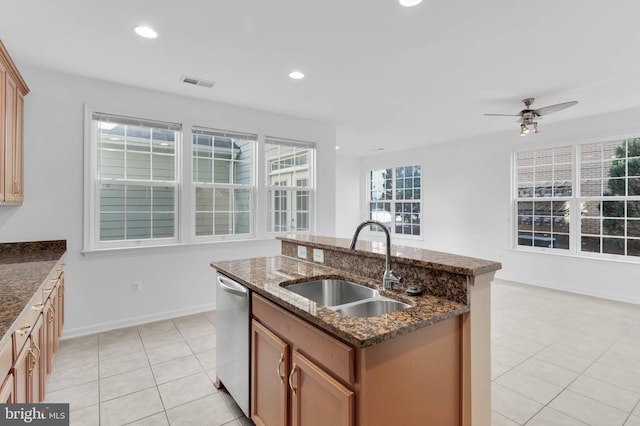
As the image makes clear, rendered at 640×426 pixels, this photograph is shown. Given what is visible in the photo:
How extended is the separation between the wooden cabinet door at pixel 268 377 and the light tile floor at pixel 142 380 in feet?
1.08

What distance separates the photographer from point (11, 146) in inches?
106

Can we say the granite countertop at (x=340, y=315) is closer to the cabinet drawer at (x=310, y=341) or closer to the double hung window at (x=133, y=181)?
the cabinet drawer at (x=310, y=341)

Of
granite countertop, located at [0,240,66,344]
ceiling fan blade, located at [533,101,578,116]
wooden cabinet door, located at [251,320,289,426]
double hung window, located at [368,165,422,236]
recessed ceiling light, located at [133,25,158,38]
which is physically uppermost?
recessed ceiling light, located at [133,25,158,38]

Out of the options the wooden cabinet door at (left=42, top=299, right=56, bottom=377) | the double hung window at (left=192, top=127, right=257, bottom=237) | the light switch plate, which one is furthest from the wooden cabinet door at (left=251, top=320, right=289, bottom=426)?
the double hung window at (left=192, top=127, right=257, bottom=237)

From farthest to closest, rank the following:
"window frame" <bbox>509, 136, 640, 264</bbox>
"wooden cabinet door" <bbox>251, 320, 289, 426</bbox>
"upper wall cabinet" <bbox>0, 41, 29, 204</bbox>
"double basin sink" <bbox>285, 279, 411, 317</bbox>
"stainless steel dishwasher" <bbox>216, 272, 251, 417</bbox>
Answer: "window frame" <bbox>509, 136, 640, 264</bbox>
"upper wall cabinet" <bbox>0, 41, 29, 204</bbox>
"stainless steel dishwasher" <bbox>216, 272, 251, 417</bbox>
"double basin sink" <bbox>285, 279, 411, 317</bbox>
"wooden cabinet door" <bbox>251, 320, 289, 426</bbox>

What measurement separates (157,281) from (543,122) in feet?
19.5

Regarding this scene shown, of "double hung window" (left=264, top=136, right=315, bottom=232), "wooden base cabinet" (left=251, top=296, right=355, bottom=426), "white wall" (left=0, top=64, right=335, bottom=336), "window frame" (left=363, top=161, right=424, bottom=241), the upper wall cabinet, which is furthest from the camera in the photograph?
"window frame" (left=363, top=161, right=424, bottom=241)

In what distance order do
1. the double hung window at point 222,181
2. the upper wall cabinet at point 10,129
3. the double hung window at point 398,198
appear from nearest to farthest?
the upper wall cabinet at point 10,129 < the double hung window at point 222,181 < the double hung window at point 398,198

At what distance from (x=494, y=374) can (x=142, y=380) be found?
8.84 feet

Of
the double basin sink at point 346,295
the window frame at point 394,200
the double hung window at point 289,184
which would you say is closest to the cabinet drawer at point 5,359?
the double basin sink at point 346,295

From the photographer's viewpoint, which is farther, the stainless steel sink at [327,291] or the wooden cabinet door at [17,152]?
the wooden cabinet door at [17,152]

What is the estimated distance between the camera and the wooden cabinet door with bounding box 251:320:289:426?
1557 mm

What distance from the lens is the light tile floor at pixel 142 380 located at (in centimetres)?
207

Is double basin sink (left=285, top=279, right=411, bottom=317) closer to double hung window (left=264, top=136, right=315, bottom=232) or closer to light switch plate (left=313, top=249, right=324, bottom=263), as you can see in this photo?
light switch plate (left=313, top=249, right=324, bottom=263)
